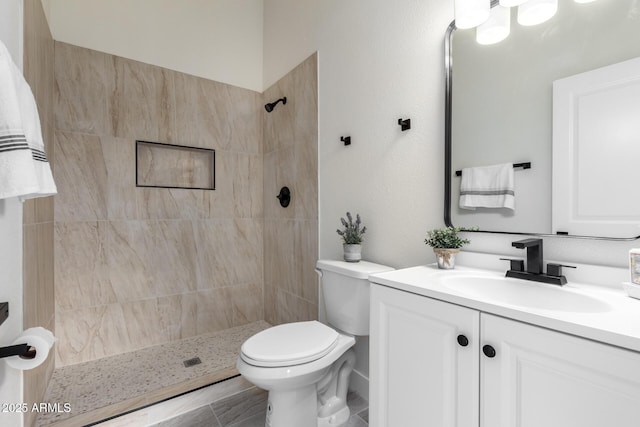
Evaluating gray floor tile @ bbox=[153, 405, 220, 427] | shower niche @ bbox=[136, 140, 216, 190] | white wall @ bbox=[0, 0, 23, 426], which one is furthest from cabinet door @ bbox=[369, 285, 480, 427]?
shower niche @ bbox=[136, 140, 216, 190]

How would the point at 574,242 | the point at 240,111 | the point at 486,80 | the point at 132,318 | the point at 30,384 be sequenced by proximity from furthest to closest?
the point at 240,111 < the point at 132,318 < the point at 30,384 < the point at 486,80 < the point at 574,242

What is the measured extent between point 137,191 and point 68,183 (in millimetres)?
379

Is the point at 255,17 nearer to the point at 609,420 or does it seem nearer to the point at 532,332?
the point at 532,332

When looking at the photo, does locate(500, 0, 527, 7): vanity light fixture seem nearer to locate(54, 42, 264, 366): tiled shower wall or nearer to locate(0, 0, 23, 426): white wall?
locate(0, 0, 23, 426): white wall

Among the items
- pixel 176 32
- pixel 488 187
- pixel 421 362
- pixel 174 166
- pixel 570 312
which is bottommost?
pixel 421 362

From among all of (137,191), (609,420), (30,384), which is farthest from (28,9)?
(609,420)

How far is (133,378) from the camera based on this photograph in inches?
69.5

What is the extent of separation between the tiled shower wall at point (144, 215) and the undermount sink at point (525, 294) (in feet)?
6.35

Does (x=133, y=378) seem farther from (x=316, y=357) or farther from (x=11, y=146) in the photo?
(x=11, y=146)

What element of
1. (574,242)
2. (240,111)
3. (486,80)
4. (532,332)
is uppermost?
(240,111)

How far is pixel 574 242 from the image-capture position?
0.99 metres

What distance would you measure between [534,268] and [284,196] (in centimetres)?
170

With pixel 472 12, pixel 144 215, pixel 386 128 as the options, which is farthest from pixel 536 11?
pixel 144 215

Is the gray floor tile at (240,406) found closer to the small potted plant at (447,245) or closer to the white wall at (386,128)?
the white wall at (386,128)
